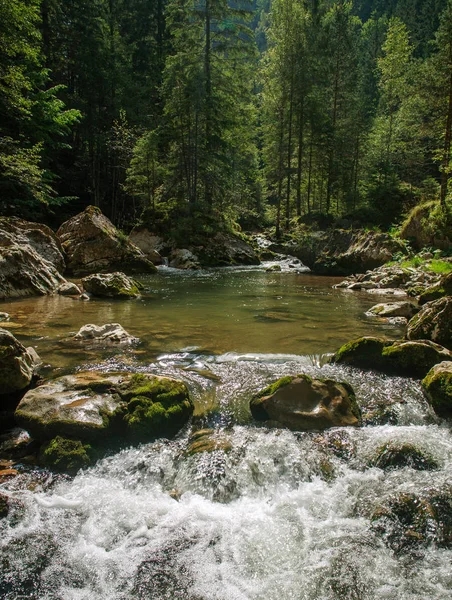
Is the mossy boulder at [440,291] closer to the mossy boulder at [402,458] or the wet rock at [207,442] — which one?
the mossy boulder at [402,458]

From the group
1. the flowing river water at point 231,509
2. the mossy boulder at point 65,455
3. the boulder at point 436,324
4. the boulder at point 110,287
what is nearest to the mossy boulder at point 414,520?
the flowing river water at point 231,509

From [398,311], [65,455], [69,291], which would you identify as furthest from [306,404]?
[69,291]

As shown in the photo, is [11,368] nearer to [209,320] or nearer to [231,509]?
[231,509]

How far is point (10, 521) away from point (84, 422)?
120 cm

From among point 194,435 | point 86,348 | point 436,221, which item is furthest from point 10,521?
point 436,221

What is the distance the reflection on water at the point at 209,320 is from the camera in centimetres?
767

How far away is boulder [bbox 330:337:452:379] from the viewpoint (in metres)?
6.33

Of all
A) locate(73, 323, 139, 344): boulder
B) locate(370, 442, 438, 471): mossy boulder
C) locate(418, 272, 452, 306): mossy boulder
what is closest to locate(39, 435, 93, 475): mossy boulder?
locate(370, 442, 438, 471): mossy boulder

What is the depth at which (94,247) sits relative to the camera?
1747cm

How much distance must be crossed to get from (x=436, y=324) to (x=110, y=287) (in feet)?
31.1

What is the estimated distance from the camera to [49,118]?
21.0 m

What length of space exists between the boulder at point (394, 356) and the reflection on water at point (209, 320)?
794mm

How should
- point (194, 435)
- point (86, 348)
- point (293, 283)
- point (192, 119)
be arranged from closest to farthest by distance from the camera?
point (194, 435), point (86, 348), point (293, 283), point (192, 119)

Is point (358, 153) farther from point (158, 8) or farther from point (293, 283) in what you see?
point (158, 8)
